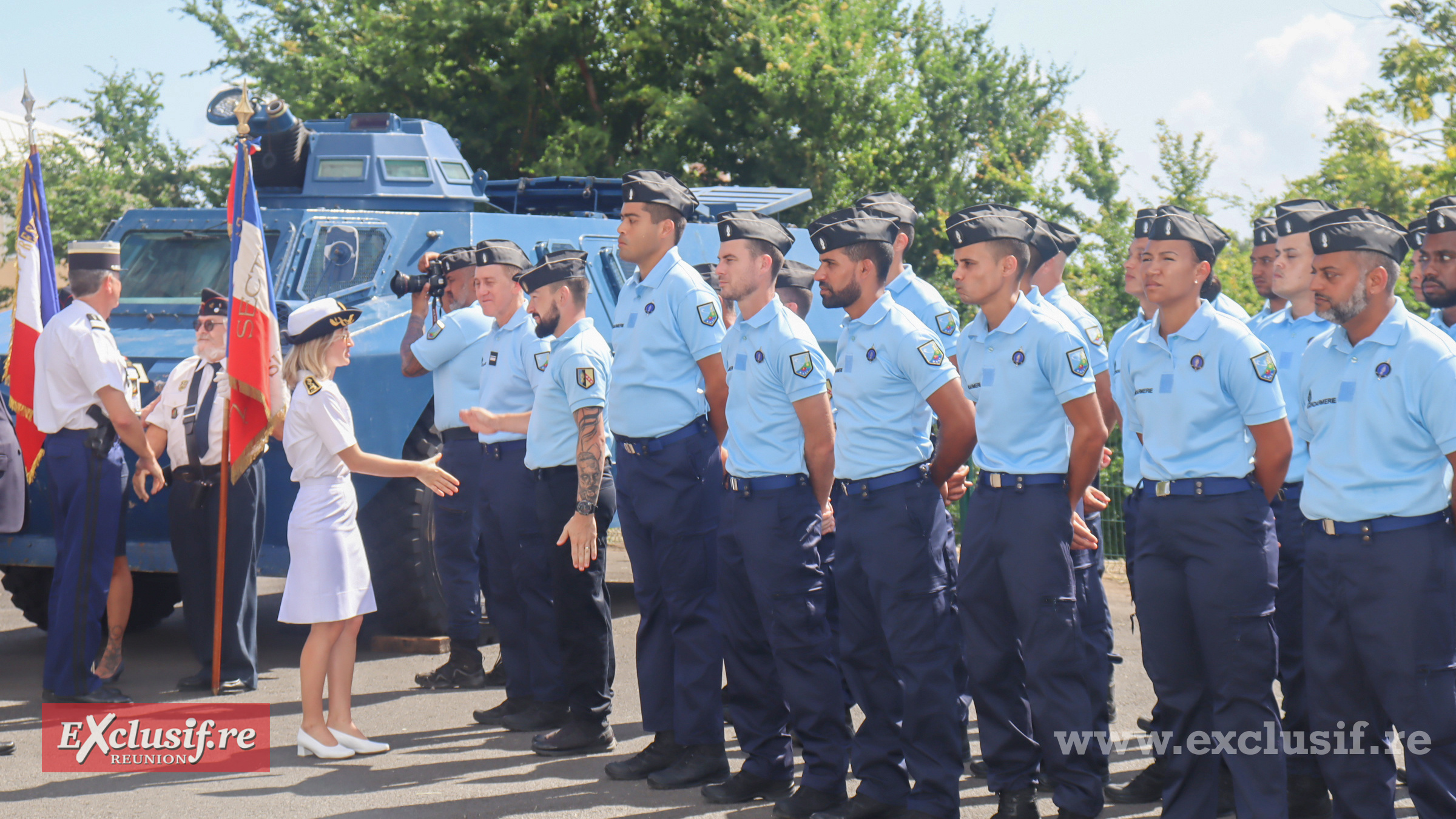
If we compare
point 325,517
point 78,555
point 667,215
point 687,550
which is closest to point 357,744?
point 325,517

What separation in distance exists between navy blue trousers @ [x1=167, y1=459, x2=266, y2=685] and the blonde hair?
1395 millimetres

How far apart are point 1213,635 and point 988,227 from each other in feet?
4.94

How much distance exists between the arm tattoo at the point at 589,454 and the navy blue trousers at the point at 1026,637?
5.11ft

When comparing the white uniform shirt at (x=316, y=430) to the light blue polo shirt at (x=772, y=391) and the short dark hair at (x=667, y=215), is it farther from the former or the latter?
the light blue polo shirt at (x=772, y=391)

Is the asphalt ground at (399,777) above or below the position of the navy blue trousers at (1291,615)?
below

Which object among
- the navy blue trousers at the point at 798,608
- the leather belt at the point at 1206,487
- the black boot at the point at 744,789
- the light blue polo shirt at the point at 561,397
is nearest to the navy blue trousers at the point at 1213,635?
the leather belt at the point at 1206,487

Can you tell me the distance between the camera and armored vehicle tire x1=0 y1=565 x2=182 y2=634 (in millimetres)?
8594

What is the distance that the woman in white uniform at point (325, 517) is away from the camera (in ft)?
19.1

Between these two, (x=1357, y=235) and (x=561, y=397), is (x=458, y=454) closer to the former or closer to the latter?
(x=561, y=397)

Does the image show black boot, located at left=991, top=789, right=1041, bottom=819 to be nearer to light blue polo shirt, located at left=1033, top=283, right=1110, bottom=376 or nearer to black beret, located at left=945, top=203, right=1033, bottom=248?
light blue polo shirt, located at left=1033, top=283, right=1110, bottom=376

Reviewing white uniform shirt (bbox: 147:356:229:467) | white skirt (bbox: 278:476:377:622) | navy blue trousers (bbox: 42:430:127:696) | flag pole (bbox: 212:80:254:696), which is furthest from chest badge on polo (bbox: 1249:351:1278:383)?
navy blue trousers (bbox: 42:430:127:696)

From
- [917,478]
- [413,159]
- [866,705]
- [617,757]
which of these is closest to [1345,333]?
[917,478]

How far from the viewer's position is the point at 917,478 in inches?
187

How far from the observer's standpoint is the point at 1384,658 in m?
4.12
